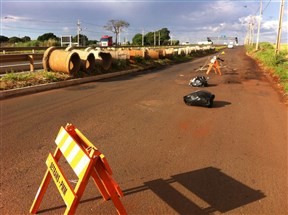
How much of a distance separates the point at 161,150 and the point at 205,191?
64.5 inches

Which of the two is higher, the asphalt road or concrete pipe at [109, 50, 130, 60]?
concrete pipe at [109, 50, 130, 60]

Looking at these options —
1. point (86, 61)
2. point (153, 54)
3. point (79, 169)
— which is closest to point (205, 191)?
point (79, 169)

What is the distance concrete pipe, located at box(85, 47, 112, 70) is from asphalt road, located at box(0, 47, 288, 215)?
21.4 feet

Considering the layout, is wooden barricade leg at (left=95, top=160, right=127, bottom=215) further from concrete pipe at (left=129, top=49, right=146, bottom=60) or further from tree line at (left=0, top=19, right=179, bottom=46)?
tree line at (left=0, top=19, right=179, bottom=46)

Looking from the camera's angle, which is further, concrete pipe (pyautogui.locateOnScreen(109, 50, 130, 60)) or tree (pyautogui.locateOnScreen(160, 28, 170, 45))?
tree (pyautogui.locateOnScreen(160, 28, 170, 45))

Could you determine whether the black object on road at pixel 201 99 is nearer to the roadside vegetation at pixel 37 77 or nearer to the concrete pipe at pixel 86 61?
the roadside vegetation at pixel 37 77

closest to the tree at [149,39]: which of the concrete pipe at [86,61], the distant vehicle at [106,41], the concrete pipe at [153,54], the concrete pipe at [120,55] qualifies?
the distant vehicle at [106,41]

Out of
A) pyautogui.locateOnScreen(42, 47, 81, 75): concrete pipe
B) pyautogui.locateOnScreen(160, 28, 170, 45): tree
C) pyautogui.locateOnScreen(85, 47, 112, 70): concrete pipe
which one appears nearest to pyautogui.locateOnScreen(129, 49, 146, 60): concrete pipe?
pyautogui.locateOnScreen(85, 47, 112, 70): concrete pipe

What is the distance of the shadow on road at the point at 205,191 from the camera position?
12.9 feet

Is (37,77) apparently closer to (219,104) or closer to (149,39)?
(219,104)

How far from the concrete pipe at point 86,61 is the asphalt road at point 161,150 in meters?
4.59

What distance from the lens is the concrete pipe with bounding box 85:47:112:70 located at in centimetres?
1717

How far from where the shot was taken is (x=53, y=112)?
27.7 feet

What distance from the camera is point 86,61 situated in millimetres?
15375
